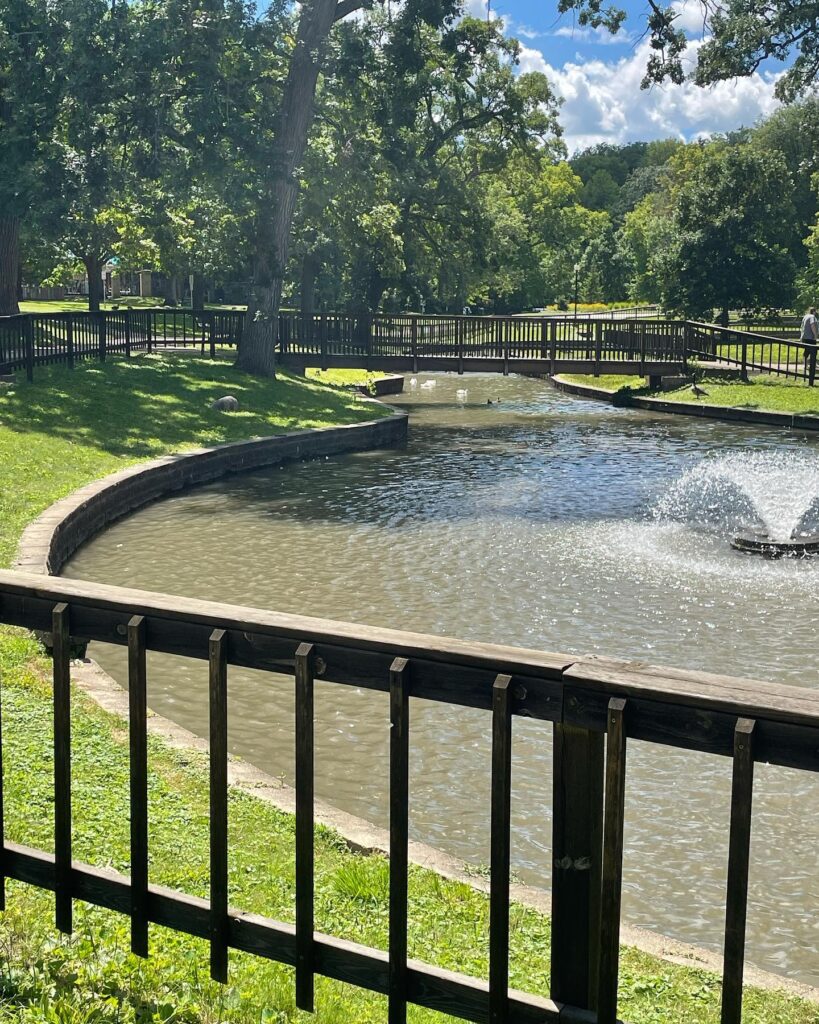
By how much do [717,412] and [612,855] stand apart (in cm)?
2901

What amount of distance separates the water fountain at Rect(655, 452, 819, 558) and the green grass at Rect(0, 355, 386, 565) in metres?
7.58

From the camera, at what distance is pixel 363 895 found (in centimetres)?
534

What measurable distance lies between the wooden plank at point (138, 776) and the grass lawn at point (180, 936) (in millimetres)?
310

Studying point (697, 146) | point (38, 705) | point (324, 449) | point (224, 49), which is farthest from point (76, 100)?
point (697, 146)

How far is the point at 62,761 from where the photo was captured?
12.8 ft

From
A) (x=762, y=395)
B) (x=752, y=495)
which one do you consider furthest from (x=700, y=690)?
(x=762, y=395)

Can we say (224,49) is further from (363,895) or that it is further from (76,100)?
(363,895)

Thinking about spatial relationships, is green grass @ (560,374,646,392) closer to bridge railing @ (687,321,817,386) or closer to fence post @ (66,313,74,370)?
bridge railing @ (687,321,817,386)

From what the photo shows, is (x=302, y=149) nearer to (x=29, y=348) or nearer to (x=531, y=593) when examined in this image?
(x=29, y=348)

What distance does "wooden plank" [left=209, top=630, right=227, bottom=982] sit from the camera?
11.4 ft

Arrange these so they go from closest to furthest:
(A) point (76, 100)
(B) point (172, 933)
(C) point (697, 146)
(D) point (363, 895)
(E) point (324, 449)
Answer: (B) point (172, 933), (D) point (363, 895), (E) point (324, 449), (A) point (76, 100), (C) point (697, 146)

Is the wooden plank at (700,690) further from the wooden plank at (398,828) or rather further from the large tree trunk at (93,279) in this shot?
the large tree trunk at (93,279)

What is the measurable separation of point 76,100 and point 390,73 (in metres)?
10.4

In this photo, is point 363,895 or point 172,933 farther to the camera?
point 363,895
